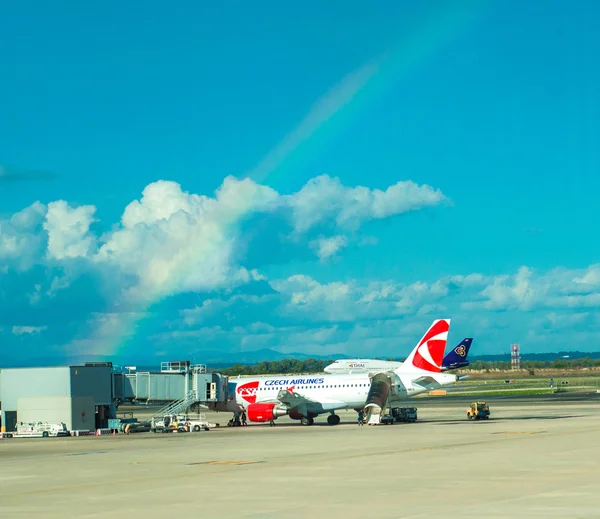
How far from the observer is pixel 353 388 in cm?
8188

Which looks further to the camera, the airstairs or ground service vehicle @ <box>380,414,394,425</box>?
the airstairs

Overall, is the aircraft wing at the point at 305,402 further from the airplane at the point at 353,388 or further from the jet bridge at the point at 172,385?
the jet bridge at the point at 172,385

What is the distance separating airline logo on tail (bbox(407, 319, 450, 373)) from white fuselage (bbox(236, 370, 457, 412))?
4.87 ft

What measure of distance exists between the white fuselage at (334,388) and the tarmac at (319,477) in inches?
715

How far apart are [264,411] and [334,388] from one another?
22.2 ft

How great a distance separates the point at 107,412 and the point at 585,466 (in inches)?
2106

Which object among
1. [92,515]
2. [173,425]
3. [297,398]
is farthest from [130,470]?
[297,398]

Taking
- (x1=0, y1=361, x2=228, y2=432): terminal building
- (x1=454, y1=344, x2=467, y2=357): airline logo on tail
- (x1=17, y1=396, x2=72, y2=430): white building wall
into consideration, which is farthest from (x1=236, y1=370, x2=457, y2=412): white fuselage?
(x1=454, y1=344, x2=467, y2=357): airline logo on tail

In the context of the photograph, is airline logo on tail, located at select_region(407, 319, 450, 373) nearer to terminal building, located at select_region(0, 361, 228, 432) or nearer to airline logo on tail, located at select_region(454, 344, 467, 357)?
terminal building, located at select_region(0, 361, 228, 432)

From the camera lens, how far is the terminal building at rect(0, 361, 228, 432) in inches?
3041

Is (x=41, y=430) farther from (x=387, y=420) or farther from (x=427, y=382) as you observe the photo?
(x=427, y=382)

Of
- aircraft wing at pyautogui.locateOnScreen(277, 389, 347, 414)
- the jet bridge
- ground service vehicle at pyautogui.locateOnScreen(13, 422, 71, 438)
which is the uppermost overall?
the jet bridge

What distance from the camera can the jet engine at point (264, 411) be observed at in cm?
8381

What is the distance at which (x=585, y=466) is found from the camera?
36375mm
